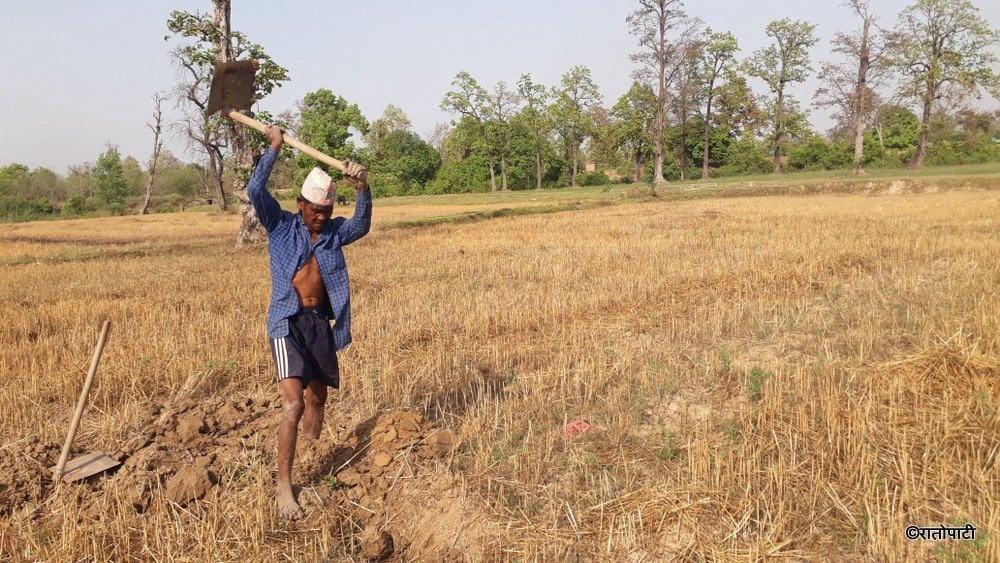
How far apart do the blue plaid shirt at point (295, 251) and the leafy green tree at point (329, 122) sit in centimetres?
3893

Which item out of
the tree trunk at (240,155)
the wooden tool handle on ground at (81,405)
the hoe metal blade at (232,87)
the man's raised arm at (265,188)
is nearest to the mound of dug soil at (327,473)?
the wooden tool handle on ground at (81,405)

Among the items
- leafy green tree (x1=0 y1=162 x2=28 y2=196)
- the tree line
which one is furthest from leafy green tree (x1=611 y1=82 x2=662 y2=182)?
leafy green tree (x1=0 y1=162 x2=28 y2=196)

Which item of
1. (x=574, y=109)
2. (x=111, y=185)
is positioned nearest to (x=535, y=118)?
(x=574, y=109)

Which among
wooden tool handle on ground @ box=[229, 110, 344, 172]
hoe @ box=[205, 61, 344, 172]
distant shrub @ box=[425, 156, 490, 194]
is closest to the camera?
wooden tool handle on ground @ box=[229, 110, 344, 172]

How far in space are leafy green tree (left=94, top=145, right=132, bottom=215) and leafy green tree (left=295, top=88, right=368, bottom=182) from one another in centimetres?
1982

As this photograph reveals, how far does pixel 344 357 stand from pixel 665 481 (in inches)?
146

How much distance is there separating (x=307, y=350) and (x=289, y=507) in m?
0.92

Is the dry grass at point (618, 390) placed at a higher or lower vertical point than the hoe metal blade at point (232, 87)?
lower

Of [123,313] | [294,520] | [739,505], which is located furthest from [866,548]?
[123,313]

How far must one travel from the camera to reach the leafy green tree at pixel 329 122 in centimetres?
4128

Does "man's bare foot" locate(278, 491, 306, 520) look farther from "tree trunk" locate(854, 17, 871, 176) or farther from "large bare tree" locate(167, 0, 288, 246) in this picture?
"tree trunk" locate(854, 17, 871, 176)

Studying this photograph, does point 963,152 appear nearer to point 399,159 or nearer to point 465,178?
point 465,178

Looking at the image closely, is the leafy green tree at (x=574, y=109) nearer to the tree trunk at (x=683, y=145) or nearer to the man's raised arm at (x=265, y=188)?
the tree trunk at (x=683, y=145)

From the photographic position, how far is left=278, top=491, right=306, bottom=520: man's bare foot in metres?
3.34
